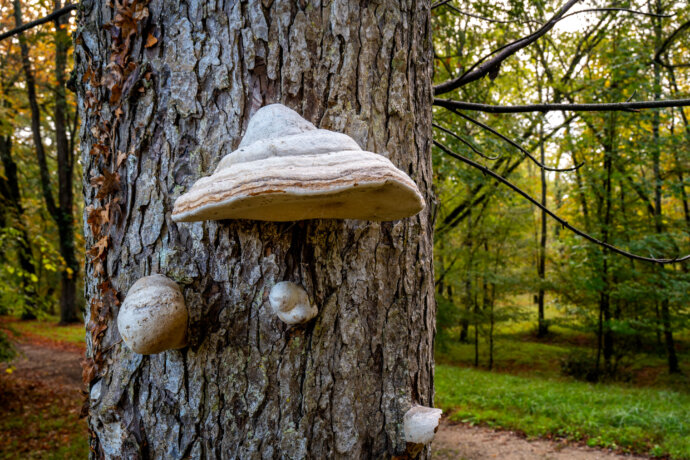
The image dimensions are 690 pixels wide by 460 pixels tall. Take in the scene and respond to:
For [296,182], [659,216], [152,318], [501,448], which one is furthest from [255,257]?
[659,216]

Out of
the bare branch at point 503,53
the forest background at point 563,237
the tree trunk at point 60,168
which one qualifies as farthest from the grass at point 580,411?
the tree trunk at point 60,168

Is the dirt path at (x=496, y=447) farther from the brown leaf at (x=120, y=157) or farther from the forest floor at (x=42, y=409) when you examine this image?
the brown leaf at (x=120, y=157)

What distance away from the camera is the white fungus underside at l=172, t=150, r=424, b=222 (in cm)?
77

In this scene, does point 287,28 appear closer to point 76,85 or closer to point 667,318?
point 76,85

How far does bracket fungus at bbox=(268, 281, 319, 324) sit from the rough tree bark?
0.16 feet

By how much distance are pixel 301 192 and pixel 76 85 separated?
1.14m

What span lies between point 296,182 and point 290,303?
1.20 feet

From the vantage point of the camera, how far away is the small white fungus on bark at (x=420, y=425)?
3.63 ft

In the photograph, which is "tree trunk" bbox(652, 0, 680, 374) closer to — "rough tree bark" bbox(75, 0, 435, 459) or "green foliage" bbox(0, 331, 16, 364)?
"rough tree bark" bbox(75, 0, 435, 459)

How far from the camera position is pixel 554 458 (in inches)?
230

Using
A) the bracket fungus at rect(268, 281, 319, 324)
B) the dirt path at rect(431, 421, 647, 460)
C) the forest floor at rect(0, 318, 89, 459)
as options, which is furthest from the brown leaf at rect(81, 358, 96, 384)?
the dirt path at rect(431, 421, 647, 460)

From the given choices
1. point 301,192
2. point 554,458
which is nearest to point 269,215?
point 301,192

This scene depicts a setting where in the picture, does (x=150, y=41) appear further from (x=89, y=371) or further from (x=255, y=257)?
(x=89, y=371)

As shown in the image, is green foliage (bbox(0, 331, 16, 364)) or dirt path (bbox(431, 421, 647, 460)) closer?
dirt path (bbox(431, 421, 647, 460))
